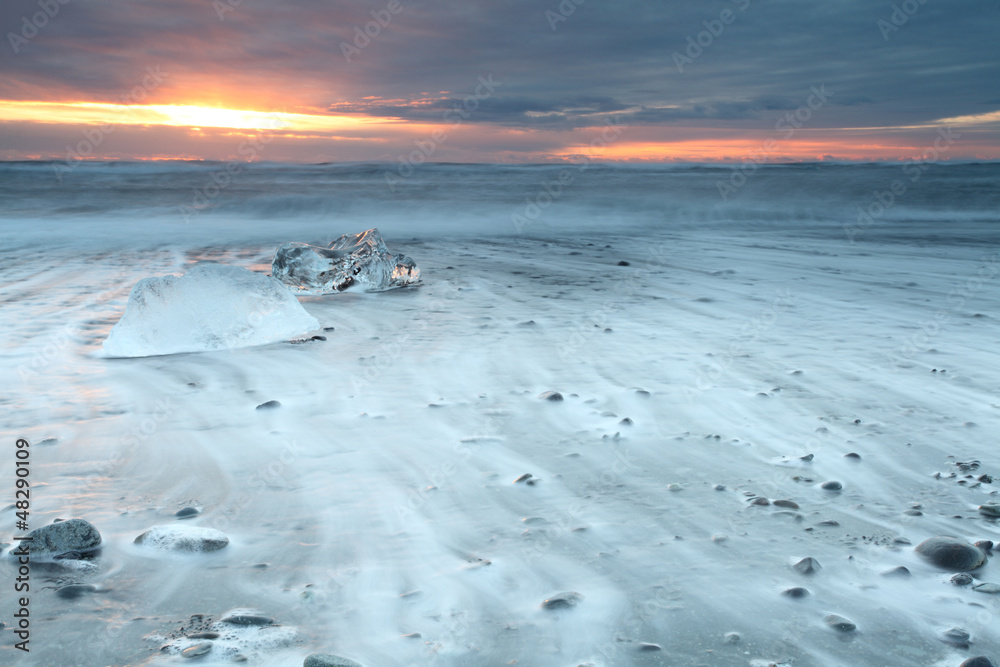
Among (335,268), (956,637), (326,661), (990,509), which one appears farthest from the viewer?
(335,268)

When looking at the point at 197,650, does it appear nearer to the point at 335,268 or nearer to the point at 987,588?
the point at 987,588

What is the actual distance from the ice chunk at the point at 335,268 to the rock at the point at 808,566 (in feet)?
13.4

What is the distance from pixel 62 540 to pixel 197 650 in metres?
0.57

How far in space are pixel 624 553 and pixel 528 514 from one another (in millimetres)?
300

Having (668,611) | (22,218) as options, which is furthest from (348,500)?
(22,218)

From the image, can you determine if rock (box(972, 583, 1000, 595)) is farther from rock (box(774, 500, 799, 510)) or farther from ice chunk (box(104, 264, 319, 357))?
ice chunk (box(104, 264, 319, 357))

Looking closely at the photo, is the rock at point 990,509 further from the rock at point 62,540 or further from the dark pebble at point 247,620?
the rock at point 62,540

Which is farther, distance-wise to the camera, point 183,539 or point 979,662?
point 183,539

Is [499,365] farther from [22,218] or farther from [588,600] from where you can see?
[22,218]

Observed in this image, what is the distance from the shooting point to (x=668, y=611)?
1.45 m

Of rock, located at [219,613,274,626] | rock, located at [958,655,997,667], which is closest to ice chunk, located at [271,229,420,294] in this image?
rock, located at [219,613,274,626]

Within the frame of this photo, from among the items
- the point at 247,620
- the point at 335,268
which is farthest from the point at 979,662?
the point at 335,268

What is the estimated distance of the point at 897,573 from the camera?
1.55 metres

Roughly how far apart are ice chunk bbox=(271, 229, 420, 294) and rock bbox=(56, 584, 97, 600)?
3.76 m
